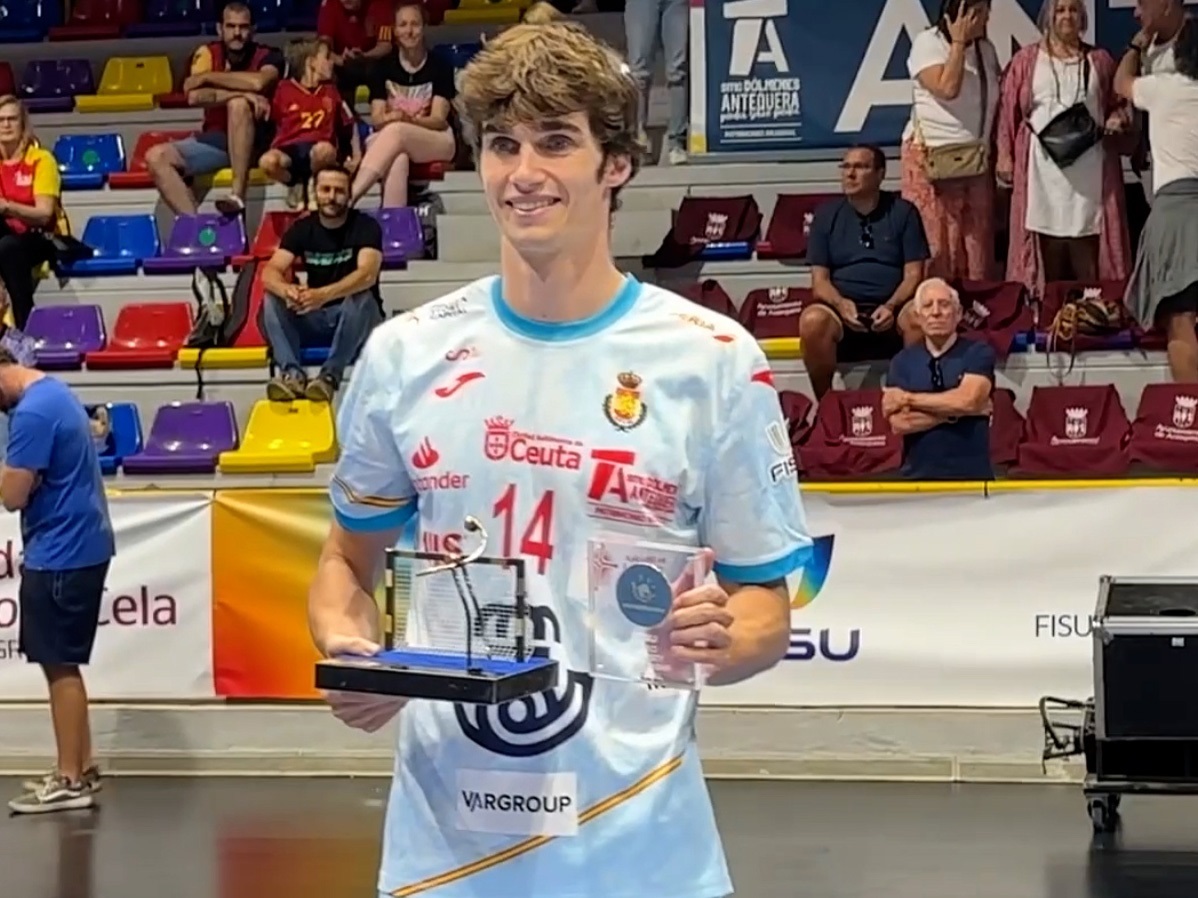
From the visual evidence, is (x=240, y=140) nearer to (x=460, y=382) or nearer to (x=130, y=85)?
(x=130, y=85)

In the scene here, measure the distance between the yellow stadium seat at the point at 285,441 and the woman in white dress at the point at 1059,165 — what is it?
11.5ft

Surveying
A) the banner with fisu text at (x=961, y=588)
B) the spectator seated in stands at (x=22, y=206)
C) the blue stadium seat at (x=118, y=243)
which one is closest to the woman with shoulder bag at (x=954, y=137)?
the banner with fisu text at (x=961, y=588)

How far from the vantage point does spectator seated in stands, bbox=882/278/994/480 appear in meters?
7.77

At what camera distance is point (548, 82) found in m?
1.92

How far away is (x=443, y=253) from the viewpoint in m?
10.6

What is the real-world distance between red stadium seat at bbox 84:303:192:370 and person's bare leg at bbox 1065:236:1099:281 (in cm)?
469

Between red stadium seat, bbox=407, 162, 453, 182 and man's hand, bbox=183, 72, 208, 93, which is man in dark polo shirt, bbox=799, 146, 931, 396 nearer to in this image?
red stadium seat, bbox=407, 162, 453, 182

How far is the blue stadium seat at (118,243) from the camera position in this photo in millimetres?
10859

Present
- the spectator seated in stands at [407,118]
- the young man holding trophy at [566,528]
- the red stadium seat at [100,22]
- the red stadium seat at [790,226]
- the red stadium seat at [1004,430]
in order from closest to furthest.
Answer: the young man holding trophy at [566,528] → the red stadium seat at [1004,430] → the red stadium seat at [790,226] → the spectator seated in stands at [407,118] → the red stadium seat at [100,22]

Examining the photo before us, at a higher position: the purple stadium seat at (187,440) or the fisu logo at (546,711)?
the fisu logo at (546,711)

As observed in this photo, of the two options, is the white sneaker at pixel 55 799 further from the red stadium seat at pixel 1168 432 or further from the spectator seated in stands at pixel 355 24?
the spectator seated in stands at pixel 355 24

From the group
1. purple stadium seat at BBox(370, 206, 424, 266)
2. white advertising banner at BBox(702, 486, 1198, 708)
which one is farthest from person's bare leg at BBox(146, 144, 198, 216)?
white advertising banner at BBox(702, 486, 1198, 708)

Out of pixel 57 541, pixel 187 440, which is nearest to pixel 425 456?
pixel 57 541

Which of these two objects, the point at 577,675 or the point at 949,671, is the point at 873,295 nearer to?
the point at 949,671
